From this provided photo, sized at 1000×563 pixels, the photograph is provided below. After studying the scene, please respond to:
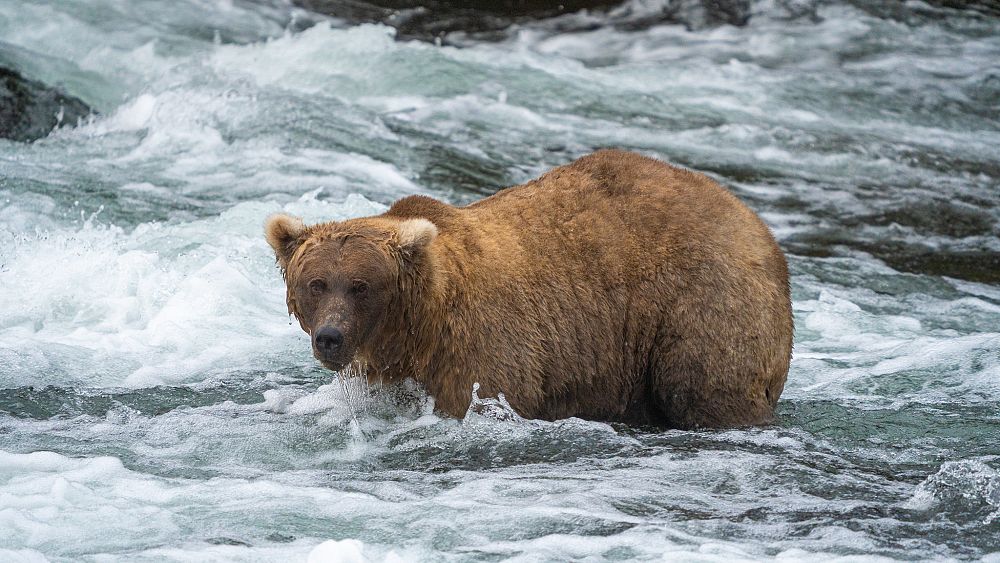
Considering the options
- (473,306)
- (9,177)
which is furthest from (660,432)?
(9,177)

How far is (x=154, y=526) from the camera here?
16.9ft

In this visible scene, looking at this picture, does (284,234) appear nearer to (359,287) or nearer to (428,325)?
(359,287)

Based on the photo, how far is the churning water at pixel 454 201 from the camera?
17.5 feet

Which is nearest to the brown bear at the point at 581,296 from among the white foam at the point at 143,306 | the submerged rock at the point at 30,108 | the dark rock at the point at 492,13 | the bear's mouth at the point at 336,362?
the bear's mouth at the point at 336,362

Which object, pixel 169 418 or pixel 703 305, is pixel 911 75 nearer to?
pixel 703 305

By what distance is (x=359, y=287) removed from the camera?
6008 millimetres

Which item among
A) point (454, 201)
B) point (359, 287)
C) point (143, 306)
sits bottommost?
point (143, 306)

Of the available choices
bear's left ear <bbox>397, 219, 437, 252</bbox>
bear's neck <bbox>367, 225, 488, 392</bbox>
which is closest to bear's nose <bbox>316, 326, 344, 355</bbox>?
bear's neck <bbox>367, 225, 488, 392</bbox>

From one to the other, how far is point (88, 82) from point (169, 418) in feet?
31.5

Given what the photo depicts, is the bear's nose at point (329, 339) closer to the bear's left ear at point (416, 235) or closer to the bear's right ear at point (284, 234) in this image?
the bear's left ear at point (416, 235)

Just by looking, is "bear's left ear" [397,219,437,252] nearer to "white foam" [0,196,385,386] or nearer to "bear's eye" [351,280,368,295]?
"bear's eye" [351,280,368,295]

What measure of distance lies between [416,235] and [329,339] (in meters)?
0.68

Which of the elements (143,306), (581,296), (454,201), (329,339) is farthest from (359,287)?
(454,201)

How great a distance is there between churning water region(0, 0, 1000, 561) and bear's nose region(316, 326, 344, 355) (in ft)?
1.95
